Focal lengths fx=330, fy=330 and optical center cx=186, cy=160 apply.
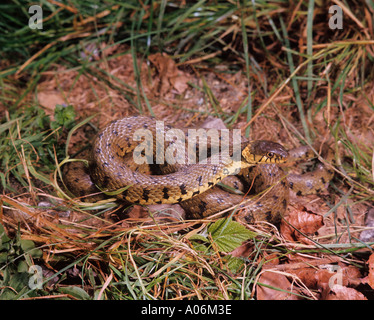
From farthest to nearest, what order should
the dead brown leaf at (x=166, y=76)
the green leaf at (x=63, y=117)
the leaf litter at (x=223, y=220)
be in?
the dead brown leaf at (x=166, y=76) → the green leaf at (x=63, y=117) → the leaf litter at (x=223, y=220)

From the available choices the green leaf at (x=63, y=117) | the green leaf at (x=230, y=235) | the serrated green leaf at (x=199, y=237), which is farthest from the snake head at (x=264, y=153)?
the green leaf at (x=63, y=117)

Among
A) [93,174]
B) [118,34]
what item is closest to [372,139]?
[93,174]

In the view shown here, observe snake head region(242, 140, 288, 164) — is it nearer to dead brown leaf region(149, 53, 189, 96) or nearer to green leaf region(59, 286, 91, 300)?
dead brown leaf region(149, 53, 189, 96)

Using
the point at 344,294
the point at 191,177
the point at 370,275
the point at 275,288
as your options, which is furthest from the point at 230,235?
the point at 370,275

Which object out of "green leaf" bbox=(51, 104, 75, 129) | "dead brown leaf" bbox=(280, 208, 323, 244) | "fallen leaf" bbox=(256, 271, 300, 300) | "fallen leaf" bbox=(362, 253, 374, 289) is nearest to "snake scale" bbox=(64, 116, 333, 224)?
"dead brown leaf" bbox=(280, 208, 323, 244)

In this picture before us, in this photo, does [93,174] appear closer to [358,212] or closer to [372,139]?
[358,212]

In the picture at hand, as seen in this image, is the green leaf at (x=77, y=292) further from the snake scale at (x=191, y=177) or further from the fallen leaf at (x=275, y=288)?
the fallen leaf at (x=275, y=288)

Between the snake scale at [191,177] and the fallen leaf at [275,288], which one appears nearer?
the fallen leaf at [275,288]
